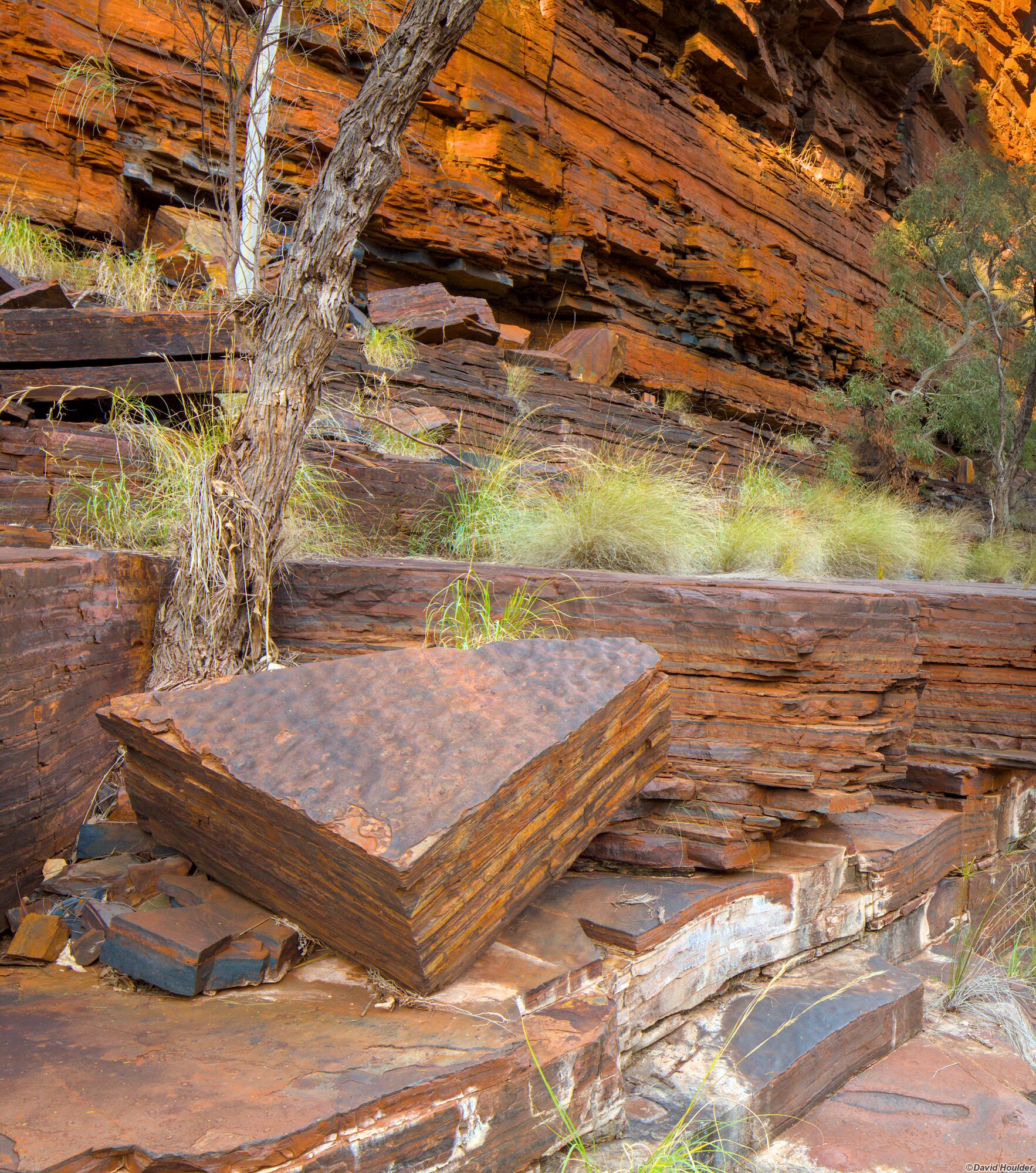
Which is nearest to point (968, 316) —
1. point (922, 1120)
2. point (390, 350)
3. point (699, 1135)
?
point (390, 350)

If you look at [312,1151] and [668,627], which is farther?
[668,627]

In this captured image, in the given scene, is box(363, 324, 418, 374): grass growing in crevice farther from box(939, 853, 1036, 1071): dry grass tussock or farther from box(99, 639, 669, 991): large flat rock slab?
box(939, 853, 1036, 1071): dry grass tussock

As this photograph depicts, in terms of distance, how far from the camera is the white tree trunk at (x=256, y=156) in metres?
6.01

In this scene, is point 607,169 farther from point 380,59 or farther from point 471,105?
point 380,59

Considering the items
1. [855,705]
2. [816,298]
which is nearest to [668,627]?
[855,705]

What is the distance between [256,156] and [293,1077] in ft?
20.6

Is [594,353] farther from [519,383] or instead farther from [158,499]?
[158,499]

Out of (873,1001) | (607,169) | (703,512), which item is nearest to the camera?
(873,1001)

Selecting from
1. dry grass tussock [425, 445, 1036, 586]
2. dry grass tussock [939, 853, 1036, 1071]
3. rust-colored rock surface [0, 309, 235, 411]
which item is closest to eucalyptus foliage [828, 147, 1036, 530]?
dry grass tussock [425, 445, 1036, 586]

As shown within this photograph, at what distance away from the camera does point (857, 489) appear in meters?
9.87

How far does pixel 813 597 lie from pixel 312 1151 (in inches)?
82.5

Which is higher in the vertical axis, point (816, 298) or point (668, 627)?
point (816, 298)

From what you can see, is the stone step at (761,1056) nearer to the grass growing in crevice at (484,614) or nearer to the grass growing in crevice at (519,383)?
the grass growing in crevice at (484,614)

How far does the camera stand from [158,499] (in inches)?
138
